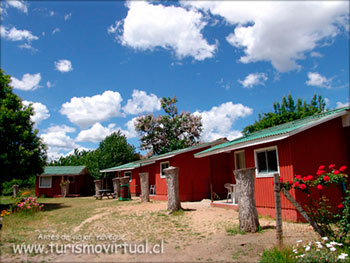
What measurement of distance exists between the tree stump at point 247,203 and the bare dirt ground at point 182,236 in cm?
31

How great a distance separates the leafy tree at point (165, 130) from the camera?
37750mm

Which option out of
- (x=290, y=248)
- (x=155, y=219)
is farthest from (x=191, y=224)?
(x=290, y=248)

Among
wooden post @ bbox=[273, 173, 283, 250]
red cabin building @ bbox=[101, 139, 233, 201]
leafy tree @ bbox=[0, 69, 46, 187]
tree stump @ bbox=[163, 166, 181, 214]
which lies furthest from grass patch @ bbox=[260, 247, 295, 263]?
leafy tree @ bbox=[0, 69, 46, 187]

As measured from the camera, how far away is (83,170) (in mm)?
32469

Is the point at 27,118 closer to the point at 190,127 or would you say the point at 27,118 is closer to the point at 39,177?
the point at 39,177

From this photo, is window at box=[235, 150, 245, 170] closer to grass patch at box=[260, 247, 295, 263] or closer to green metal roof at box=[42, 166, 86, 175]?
grass patch at box=[260, 247, 295, 263]

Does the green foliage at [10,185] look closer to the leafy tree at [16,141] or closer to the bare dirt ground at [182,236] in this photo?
the leafy tree at [16,141]

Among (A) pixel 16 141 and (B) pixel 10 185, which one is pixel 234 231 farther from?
(B) pixel 10 185

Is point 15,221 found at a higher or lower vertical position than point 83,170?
lower

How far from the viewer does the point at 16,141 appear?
16109 millimetres

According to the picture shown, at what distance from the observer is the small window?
10460 mm

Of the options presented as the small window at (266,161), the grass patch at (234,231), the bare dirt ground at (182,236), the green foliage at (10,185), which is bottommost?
the bare dirt ground at (182,236)

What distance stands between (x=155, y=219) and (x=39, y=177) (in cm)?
2454

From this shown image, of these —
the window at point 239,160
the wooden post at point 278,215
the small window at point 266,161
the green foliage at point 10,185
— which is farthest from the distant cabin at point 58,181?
the wooden post at point 278,215
